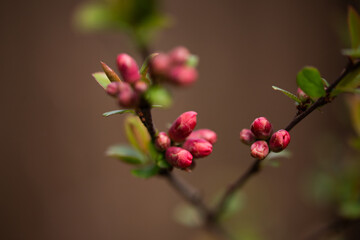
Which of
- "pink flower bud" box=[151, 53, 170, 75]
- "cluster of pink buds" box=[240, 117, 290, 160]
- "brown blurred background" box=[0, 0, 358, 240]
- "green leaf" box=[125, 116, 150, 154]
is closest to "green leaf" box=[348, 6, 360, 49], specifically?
"cluster of pink buds" box=[240, 117, 290, 160]

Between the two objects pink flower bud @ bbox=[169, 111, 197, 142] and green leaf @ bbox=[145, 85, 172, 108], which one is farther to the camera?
pink flower bud @ bbox=[169, 111, 197, 142]

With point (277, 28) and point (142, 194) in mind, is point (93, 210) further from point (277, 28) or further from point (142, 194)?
point (277, 28)

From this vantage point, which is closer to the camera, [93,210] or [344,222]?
[344,222]

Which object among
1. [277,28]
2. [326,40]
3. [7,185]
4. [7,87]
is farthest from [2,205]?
→ [326,40]

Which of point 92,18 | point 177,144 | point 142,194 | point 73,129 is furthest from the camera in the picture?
point 142,194

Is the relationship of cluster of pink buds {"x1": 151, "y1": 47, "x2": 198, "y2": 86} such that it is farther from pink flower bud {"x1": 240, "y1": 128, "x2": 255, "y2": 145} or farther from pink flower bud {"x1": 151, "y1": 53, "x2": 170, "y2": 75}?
pink flower bud {"x1": 240, "y1": 128, "x2": 255, "y2": 145}
